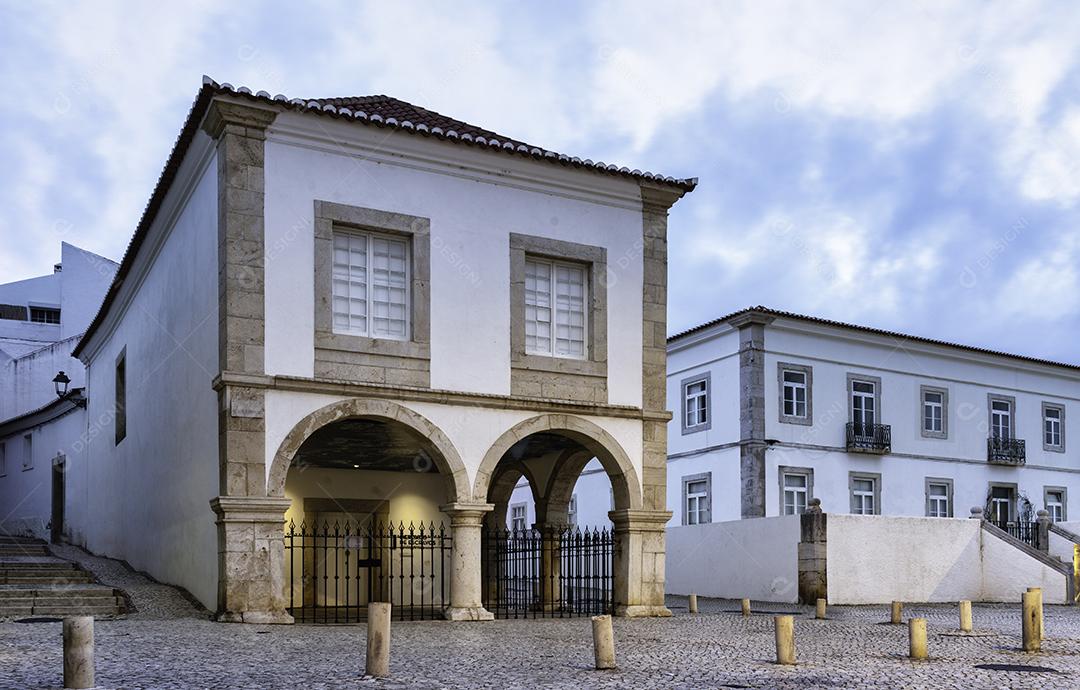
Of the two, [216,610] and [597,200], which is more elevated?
[597,200]

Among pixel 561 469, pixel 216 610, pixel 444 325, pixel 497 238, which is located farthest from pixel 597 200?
pixel 216 610

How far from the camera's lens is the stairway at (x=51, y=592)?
40.3 ft

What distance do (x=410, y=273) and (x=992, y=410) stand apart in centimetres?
2019

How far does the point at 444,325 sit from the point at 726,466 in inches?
521

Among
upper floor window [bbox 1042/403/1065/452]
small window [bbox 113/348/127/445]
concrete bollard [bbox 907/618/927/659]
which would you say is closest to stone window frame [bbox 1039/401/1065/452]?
upper floor window [bbox 1042/403/1065/452]

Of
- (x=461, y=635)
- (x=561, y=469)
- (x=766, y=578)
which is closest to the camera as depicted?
(x=461, y=635)

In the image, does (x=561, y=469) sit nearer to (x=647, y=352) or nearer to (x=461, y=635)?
(x=647, y=352)

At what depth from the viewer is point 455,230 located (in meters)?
14.1

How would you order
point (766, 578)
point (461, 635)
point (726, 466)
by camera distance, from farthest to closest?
1. point (726, 466)
2. point (766, 578)
3. point (461, 635)

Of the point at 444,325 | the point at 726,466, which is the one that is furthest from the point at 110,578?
the point at 726,466

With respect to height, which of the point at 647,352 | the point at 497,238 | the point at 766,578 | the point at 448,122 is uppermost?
the point at 448,122

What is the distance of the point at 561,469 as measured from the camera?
17422mm

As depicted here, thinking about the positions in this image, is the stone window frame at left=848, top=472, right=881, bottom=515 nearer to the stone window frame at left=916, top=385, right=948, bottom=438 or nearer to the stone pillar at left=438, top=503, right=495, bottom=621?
the stone window frame at left=916, top=385, right=948, bottom=438

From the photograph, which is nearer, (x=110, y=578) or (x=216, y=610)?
(x=216, y=610)
